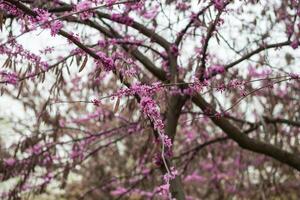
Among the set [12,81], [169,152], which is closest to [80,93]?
[169,152]

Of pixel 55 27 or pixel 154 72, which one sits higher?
pixel 154 72

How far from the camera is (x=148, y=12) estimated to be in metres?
4.94

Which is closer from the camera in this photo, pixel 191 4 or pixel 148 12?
pixel 191 4

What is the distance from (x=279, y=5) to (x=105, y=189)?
4.77 metres

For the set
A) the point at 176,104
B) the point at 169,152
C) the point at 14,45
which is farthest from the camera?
the point at 176,104

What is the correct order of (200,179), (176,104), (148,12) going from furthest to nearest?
(200,179)
(148,12)
(176,104)

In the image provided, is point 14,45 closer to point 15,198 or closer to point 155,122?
point 155,122

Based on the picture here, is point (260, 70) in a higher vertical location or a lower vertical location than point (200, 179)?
higher

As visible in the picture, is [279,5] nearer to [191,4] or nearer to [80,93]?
[191,4]

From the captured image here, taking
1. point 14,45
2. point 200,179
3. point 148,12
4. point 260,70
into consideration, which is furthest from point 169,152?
point 200,179

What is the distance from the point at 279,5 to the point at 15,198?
2.88 metres

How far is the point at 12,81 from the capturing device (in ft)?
9.11

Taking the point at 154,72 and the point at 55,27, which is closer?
the point at 55,27

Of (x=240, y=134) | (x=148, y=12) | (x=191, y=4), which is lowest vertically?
(x=240, y=134)
